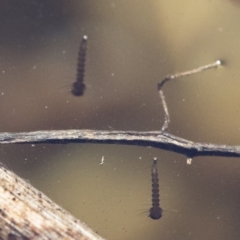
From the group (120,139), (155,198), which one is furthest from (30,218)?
(155,198)

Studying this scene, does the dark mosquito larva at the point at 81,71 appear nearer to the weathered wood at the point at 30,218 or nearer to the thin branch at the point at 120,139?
the thin branch at the point at 120,139

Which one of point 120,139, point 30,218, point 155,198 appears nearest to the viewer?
point 30,218

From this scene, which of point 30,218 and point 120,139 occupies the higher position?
point 120,139

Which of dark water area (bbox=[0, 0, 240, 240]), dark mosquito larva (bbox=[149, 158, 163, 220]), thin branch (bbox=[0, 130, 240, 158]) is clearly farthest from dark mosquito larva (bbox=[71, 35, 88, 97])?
dark mosquito larva (bbox=[149, 158, 163, 220])

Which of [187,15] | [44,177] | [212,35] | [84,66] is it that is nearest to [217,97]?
[212,35]

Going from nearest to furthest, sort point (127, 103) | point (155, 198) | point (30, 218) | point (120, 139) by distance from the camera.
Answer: point (30, 218), point (120, 139), point (155, 198), point (127, 103)

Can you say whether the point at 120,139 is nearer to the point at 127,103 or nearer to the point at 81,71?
the point at 127,103
